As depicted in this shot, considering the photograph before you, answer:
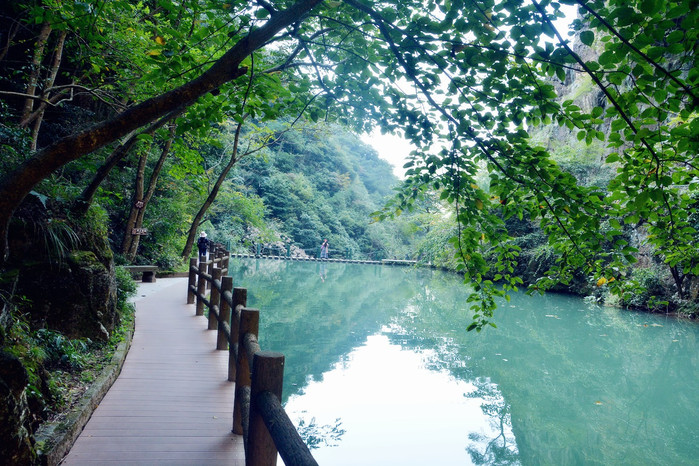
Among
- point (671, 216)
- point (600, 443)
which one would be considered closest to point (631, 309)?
point (600, 443)

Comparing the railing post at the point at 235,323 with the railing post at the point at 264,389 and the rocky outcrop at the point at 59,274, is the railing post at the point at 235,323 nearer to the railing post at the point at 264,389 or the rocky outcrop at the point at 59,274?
the rocky outcrop at the point at 59,274

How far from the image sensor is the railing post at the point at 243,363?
2.70 m

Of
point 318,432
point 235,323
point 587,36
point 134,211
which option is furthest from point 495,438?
point 134,211

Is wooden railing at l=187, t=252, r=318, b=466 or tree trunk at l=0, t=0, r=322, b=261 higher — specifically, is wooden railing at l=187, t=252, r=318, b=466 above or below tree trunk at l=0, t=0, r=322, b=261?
below

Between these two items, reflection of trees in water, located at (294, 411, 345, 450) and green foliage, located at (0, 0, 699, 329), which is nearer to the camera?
green foliage, located at (0, 0, 699, 329)

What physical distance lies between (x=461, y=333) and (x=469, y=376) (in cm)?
276

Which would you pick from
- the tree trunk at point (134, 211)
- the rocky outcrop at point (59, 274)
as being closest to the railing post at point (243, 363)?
the rocky outcrop at point (59, 274)

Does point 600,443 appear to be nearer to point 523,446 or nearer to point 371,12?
point 523,446

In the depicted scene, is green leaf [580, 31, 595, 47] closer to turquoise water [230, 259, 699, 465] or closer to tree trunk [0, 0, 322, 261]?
tree trunk [0, 0, 322, 261]

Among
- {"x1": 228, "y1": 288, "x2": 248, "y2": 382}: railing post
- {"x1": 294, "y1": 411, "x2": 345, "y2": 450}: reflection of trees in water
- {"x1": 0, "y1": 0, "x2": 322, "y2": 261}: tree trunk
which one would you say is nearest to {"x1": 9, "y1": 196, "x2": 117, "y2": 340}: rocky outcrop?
{"x1": 228, "y1": 288, "x2": 248, "y2": 382}: railing post

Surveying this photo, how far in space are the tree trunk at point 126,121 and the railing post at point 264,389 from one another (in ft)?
4.37

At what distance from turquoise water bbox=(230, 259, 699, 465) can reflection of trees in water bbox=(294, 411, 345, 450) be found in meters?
0.02

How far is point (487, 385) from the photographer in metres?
6.46

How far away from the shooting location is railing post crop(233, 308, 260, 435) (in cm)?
270
